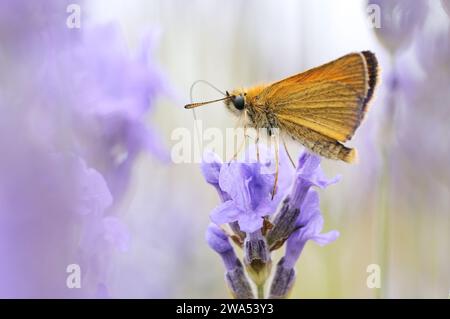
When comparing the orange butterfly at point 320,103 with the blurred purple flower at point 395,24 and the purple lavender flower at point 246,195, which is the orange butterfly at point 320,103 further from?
the blurred purple flower at point 395,24

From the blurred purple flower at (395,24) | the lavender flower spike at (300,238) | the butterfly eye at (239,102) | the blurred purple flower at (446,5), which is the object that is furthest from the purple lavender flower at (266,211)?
the blurred purple flower at (395,24)

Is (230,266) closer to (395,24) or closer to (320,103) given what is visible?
(320,103)

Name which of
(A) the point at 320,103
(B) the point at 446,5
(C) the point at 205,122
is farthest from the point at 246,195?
(C) the point at 205,122

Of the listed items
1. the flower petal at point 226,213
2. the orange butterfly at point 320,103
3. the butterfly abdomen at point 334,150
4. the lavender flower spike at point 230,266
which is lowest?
the lavender flower spike at point 230,266

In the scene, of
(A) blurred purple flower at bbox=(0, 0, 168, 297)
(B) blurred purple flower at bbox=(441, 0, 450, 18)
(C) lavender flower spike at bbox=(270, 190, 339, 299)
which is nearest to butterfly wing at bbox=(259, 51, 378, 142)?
(C) lavender flower spike at bbox=(270, 190, 339, 299)
